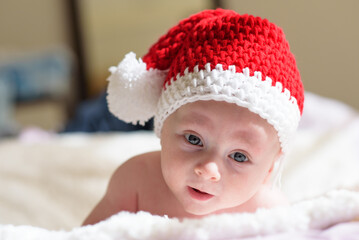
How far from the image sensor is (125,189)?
679 millimetres

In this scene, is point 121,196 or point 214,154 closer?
point 214,154

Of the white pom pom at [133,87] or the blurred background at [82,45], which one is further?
the blurred background at [82,45]

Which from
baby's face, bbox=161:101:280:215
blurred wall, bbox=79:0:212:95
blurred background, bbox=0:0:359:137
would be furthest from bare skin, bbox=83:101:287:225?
blurred wall, bbox=79:0:212:95

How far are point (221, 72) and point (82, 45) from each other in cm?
258

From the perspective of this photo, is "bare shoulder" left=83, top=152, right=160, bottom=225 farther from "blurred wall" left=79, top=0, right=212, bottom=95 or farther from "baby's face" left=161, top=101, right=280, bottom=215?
"blurred wall" left=79, top=0, right=212, bottom=95

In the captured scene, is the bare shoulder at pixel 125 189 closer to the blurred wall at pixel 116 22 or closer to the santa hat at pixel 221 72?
the santa hat at pixel 221 72

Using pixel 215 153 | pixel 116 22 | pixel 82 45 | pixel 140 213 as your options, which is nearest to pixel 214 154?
pixel 215 153

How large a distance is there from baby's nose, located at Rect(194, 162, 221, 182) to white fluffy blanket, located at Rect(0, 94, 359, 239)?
2.6 inches

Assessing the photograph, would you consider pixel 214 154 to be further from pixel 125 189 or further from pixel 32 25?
pixel 32 25

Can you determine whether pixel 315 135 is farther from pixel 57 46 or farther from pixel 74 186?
pixel 57 46

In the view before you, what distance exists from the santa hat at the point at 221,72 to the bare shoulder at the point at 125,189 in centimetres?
8

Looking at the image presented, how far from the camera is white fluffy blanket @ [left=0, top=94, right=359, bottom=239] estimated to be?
0.47 metres

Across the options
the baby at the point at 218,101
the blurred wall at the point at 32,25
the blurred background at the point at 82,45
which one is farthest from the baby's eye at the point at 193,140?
the blurred wall at the point at 32,25

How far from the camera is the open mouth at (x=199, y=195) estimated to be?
0.57 meters
